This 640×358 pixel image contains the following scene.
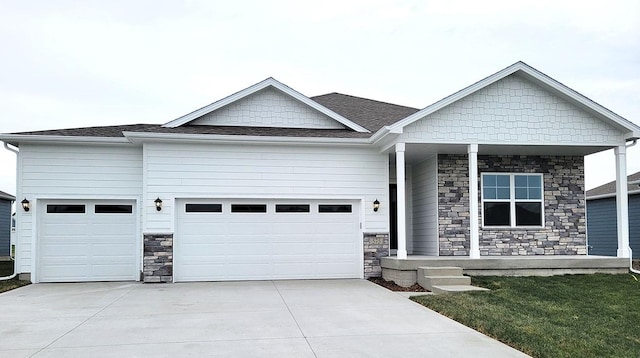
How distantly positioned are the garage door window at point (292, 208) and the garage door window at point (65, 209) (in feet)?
15.8

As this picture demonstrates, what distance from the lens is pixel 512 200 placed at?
49.1ft

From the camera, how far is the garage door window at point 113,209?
14266mm

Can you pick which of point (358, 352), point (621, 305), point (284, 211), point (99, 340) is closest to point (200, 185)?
point (284, 211)

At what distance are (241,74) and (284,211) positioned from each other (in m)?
9.18

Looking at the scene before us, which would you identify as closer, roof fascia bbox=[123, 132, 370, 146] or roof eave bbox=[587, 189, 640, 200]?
roof fascia bbox=[123, 132, 370, 146]

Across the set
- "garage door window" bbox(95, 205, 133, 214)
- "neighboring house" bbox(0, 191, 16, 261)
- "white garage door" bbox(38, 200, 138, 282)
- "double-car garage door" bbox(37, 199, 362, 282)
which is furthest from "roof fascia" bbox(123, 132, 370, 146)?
"neighboring house" bbox(0, 191, 16, 261)

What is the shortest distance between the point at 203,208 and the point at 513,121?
759 centimetres

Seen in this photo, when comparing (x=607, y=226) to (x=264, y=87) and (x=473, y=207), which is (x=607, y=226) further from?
(x=264, y=87)

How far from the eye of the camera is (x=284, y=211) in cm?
1422

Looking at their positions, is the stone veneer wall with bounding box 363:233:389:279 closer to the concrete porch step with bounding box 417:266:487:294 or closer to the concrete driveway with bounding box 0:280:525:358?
the concrete porch step with bounding box 417:266:487:294

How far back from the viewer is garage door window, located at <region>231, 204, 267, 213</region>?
14023 millimetres

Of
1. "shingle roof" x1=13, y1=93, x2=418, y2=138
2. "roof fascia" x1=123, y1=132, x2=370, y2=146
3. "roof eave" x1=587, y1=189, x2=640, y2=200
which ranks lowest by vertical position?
"roof eave" x1=587, y1=189, x2=640, y2=200

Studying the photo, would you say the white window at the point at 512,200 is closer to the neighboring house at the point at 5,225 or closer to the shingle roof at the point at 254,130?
the shingle roof at the point at 254,130

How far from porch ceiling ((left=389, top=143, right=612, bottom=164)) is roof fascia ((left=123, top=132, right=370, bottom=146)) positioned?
4.21 feet
